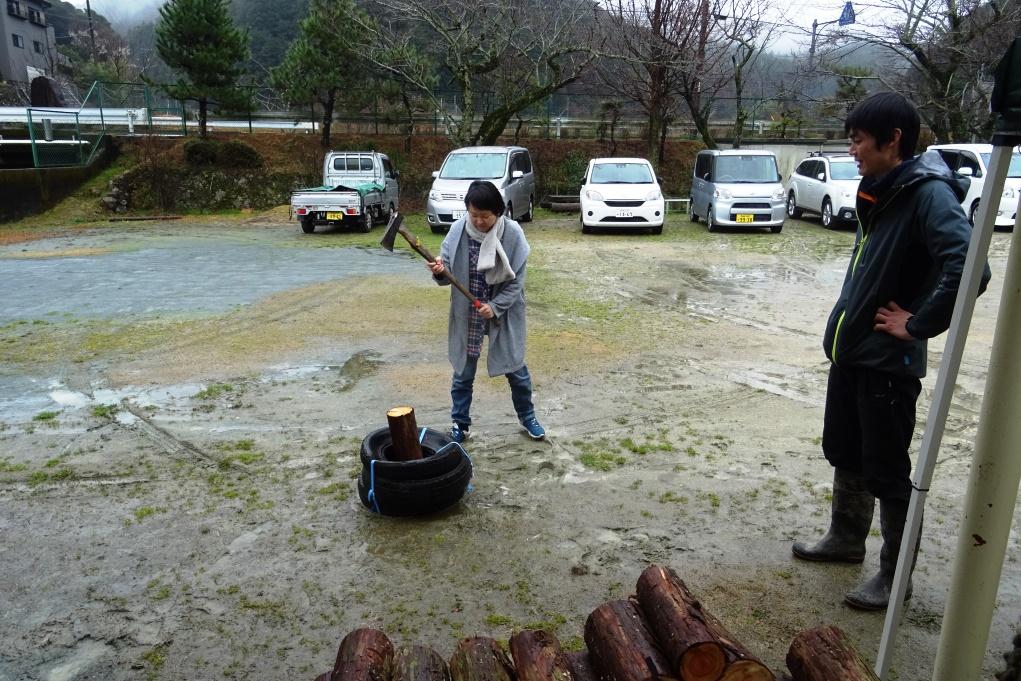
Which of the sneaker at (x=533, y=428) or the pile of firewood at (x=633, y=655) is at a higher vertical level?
the pile of firewood at (x=633, y=655)

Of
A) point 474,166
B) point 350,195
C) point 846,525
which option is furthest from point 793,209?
point 846,525

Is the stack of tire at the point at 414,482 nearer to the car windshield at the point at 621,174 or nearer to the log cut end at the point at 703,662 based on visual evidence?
the log cut end at the point at 703,662

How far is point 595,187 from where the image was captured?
15.0 meters

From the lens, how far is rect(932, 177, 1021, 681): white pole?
1.94m

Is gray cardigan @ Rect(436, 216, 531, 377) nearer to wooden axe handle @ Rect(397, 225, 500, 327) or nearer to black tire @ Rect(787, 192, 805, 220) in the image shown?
wooden axe handle @ Rect(397, 225, 500, 327)

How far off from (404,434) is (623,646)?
181 centimetres

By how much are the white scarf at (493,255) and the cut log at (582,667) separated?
233 cm

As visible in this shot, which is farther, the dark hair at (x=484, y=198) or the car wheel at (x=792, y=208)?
the car wheel at (x=792, y=208)

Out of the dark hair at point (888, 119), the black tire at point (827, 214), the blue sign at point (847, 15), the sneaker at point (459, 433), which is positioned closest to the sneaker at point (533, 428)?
the sneaker at point (459, 433)

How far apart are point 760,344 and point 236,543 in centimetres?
516

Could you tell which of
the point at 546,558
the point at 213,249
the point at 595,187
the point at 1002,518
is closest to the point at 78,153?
the point at 213,249

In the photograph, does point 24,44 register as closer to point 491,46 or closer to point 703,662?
point 491,46

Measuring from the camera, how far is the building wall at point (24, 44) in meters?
41.8

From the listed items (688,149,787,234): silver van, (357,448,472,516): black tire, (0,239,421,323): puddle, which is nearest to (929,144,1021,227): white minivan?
(688,149,787,234): silver van
